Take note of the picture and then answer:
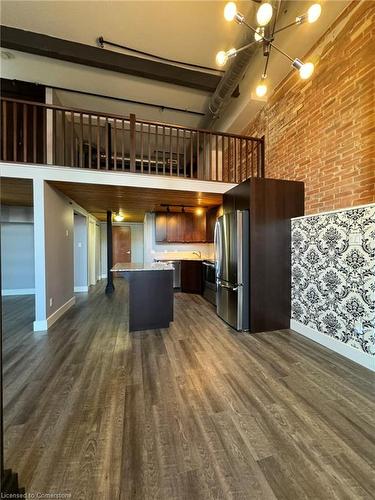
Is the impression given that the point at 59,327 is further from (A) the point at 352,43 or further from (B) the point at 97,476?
(A) the point at 352,43

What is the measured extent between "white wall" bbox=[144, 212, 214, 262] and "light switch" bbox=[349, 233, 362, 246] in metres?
4.59

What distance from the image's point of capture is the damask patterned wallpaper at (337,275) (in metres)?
2.44

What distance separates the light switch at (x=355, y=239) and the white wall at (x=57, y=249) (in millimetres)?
4215

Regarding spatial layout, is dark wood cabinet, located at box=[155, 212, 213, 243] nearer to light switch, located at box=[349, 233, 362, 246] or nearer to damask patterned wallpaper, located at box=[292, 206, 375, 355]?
damask patterned wallpaper, located at box=[292, 206, 375, 355]

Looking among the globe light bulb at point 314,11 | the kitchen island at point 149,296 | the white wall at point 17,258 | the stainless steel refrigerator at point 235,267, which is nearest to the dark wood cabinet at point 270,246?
the stainless steel refrigerator at point 235,267

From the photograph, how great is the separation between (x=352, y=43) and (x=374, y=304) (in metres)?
3.10

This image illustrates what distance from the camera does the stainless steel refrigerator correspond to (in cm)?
348

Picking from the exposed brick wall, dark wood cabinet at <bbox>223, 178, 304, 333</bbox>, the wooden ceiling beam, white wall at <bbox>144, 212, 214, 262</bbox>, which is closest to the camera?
the exposed brick wall

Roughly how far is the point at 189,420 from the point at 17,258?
6465 millimetres

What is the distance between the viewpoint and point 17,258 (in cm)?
621

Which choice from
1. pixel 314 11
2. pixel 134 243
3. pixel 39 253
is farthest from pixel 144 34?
pixel 134 243

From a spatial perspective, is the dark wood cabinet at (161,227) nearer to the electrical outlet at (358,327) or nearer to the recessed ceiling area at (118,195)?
the recessed ceiling area at (118,195)

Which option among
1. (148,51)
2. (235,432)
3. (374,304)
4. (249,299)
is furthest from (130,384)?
(148,51)

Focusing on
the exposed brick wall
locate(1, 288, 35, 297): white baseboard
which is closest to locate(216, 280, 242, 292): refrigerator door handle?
the exposed brick wall
